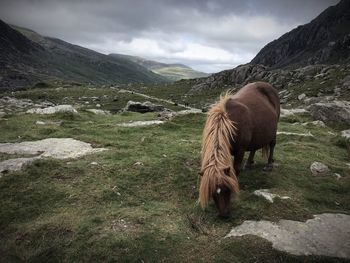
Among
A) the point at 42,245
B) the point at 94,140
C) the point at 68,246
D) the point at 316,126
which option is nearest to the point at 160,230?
the point at 68,246

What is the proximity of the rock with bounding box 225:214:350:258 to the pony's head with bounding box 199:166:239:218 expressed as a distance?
0.71 metres

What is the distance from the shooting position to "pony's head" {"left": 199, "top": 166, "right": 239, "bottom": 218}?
9.41m

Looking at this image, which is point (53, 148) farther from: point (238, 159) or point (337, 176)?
point (337, 176)

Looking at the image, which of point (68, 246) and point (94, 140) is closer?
point (68, 246)

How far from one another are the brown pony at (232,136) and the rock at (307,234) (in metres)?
0.97

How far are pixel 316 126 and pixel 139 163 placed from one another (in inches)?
607

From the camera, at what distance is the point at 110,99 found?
73438 mm

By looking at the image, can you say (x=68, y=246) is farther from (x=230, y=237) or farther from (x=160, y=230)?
(x=230, y=237)

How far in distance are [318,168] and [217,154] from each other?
6.19 metres

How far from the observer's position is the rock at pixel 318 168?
559 inches

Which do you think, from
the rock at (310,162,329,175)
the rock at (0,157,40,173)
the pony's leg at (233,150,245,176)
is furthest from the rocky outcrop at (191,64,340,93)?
the rock at (0,157,40,173)

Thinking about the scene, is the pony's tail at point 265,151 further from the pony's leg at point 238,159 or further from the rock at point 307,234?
the rock at point 307,234

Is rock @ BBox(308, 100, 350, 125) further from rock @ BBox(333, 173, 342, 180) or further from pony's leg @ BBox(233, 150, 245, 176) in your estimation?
pony's leg @ BBox(233, 150, 245, 176)

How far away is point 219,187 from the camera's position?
30.9 feet
